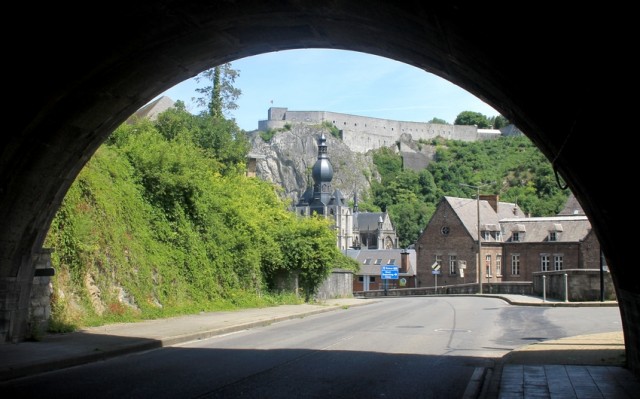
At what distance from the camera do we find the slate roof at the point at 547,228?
67.2 meters

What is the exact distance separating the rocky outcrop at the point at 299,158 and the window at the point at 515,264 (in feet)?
357

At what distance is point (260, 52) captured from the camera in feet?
38.9

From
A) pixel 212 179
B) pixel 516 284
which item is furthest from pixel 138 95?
pixel 516 284

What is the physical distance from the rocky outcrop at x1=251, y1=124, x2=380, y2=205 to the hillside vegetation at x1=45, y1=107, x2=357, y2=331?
14433 centimetres

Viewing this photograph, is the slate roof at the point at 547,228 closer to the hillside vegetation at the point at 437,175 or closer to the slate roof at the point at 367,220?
the hillside vegetation at the point at 437,175

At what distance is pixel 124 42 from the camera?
9656mm

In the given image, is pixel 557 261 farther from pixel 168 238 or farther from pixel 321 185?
pixel 321 185

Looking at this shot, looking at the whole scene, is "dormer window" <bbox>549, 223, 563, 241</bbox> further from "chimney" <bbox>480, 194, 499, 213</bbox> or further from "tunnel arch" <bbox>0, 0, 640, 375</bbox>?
"tunnel arch" <bbox>0, 0, 640, 375</bbox>

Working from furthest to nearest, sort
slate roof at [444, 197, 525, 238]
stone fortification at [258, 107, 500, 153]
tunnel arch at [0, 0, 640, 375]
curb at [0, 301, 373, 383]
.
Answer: stone fortification at [258, 107, 500, 153] → slate roof at [444, 197, 525, 238] → curb at [0, 301, 373, 383] → tunnel arch at [0, 0, 640, 375]

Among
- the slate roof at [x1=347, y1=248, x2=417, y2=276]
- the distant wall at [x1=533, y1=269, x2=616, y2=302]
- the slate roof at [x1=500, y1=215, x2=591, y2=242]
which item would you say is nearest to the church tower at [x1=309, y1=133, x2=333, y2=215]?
the slate roof at [x1=347, y1=248, x2=417, y2=276]

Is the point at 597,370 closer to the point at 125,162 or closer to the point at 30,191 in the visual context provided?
the point at 30,191

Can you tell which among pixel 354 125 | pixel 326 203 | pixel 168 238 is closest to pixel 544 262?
pixel 168 238

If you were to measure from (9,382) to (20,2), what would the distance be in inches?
206

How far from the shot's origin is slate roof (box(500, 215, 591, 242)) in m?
67.2
